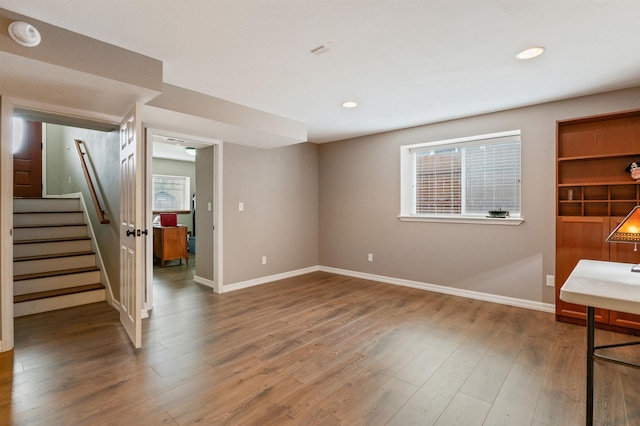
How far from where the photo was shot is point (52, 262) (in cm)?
403

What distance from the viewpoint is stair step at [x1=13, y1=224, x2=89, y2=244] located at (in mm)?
4223

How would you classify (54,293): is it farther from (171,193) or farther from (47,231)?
(171,193)

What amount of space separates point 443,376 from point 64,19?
11.3 feet

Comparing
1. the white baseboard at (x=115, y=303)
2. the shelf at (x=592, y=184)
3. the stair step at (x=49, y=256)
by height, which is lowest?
the white baseboard at (x=115, y=303)

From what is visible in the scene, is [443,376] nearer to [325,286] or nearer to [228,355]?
[228,355]

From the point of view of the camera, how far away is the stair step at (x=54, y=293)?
136 inches

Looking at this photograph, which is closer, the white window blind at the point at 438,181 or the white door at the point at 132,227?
the white door at the point at 132,227

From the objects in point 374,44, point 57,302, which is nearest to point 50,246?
point 57,302

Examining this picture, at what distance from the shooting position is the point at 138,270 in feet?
8.57

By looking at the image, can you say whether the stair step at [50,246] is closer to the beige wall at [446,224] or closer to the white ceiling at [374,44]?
the white ceiling at [374,44]

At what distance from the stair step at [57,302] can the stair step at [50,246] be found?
911 millimetres

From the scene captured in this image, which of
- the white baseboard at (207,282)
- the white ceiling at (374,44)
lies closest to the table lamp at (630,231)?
the white ceiling at (374,44)

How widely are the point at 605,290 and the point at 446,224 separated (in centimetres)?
273

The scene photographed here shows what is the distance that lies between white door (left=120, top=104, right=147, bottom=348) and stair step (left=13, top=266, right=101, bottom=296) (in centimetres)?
134
